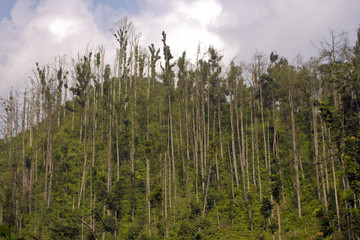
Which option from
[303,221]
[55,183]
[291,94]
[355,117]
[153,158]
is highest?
[291,94]

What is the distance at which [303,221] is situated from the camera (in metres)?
19.0

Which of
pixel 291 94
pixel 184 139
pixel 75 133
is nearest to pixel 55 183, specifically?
pixel 75 133

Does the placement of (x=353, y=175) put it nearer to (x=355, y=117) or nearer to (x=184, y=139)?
(x=355, y=117)

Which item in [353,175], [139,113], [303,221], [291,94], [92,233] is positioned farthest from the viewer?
[139,113]

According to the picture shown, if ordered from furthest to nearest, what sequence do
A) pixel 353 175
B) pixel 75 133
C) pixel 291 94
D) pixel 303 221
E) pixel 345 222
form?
pixel 75 133
pixel 291 94
pixel 303 221
pixel 345 222
pixel 353 175

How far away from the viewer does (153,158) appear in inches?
995

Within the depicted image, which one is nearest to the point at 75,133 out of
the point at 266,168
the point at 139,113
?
the point at 139,113

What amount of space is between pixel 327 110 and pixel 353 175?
3963 millimetres

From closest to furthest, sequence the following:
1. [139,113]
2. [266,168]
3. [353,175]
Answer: [353,175] → [266,168] → [139,113]

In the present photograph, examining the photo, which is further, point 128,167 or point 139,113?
point 139,113

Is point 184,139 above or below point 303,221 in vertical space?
above

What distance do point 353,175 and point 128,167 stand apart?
60.0 ft

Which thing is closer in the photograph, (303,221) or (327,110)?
(327,110)

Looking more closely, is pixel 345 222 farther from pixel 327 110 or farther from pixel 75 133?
pixel 75 133
